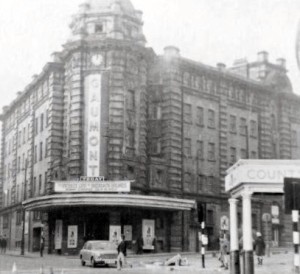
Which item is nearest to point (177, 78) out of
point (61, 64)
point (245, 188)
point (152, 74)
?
point (152, 74)

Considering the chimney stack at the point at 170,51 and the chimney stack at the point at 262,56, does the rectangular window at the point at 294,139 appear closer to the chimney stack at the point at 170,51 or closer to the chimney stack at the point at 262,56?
the chimney stack at the point at 262,56

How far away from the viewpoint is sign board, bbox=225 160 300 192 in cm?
1873

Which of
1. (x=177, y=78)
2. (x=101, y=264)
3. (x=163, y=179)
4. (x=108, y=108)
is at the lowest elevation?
(x=101, y=264)

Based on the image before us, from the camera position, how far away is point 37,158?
177ft

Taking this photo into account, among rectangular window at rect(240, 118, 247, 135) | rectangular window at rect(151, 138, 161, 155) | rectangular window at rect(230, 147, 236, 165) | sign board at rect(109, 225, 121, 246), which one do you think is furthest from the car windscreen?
rectangular window at rect(240, 118, 247, 135)

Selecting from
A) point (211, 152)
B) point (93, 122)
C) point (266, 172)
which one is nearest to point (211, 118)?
point (211, 152)

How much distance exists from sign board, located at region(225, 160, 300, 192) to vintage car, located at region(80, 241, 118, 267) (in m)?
12.6

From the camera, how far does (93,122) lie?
146 ft

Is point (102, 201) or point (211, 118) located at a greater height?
point (211, 118)

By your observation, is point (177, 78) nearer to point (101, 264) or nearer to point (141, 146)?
point (141, 146)

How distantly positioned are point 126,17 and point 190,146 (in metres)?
11.8

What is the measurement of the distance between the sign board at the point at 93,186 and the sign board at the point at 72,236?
142 inches

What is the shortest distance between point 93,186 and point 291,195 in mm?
30366

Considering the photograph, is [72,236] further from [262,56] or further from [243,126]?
[262,56]
